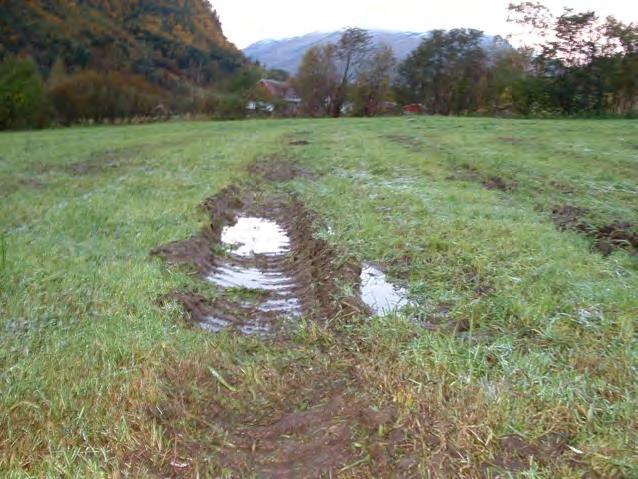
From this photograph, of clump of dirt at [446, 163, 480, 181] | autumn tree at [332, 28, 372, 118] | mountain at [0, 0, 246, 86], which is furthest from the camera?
mountain at [0, 0, 246, 86]

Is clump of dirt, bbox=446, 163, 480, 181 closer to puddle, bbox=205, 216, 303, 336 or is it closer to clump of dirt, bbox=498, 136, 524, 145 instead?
puddle, bbox=205, 216, 303, 336

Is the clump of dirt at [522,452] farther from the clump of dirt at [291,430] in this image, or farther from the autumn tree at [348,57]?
the autumn tree at [348,57]

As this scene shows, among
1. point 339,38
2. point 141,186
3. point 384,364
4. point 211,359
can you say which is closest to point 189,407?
point 211,359

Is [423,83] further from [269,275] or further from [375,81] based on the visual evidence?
[269,275]

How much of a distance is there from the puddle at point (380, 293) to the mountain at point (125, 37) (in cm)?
4926

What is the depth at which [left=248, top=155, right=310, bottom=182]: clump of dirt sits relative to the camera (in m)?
12.0

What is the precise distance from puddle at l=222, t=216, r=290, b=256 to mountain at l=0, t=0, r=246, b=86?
150 feet

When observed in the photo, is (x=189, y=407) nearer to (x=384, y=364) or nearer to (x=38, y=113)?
(x=384, y=364)

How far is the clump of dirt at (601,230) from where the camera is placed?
6066mm

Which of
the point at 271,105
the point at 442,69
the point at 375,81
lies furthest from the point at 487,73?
the point at 271,105

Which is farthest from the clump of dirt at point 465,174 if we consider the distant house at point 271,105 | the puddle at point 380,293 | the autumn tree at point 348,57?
the distant house at point 271,105

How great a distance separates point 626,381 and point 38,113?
35541 mm

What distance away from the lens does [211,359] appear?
3.61 meters

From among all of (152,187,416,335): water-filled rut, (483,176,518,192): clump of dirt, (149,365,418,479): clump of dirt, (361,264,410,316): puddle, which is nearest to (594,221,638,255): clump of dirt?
(361,264,410,316): puddle
